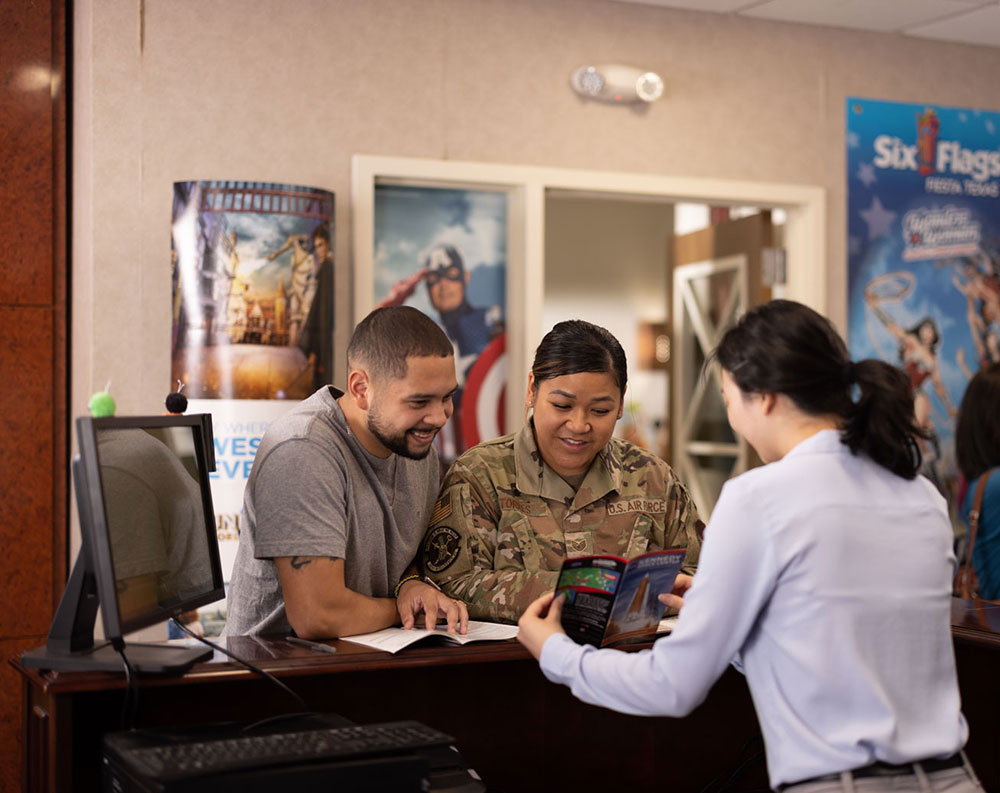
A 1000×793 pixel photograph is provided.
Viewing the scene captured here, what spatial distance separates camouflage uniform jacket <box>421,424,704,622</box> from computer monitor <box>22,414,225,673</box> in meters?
0.61

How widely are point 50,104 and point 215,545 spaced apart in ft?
8.10

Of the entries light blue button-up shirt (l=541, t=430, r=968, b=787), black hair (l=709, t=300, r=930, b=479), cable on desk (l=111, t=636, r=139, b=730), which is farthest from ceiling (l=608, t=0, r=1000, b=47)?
cable on desk (l=111, t=636, r=139, b=730)

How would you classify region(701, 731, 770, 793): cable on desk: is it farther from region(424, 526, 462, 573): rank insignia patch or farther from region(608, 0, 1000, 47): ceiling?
region(608, 0, 1000, 47): ceiling

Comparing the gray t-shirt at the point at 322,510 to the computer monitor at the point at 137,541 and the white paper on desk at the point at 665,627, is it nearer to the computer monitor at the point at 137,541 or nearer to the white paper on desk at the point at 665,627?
the computer monitor at the point at 137,541

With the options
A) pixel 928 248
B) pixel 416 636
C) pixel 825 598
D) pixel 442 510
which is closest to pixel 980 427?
pixel 928 248

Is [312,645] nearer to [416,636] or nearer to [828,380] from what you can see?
[416,636]

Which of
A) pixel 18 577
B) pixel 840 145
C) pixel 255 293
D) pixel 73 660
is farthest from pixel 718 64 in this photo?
pixel 73 660

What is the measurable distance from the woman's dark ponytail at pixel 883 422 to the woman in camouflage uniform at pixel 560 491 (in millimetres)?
1014

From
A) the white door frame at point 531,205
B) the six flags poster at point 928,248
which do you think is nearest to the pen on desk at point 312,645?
the white door frame at point 531,205

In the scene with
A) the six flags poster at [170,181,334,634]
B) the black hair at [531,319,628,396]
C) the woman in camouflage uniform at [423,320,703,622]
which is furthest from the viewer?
the six flags poster at [170,181,334,634]

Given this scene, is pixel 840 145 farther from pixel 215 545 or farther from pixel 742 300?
pixel 215 545

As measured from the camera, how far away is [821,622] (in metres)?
1.56

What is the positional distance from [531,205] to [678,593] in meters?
2.40

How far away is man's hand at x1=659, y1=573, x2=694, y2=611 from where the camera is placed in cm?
212
